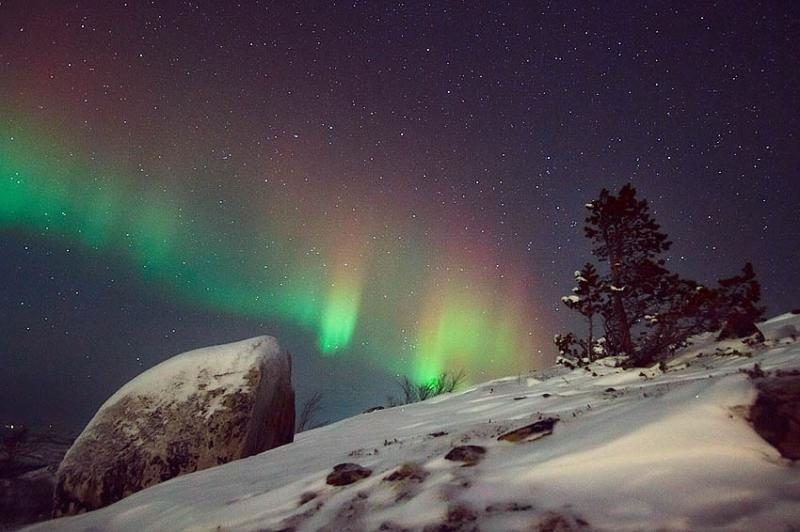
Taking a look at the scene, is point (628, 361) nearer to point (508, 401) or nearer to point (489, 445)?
point (508, 401)

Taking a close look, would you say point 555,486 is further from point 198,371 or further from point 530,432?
point 198,371

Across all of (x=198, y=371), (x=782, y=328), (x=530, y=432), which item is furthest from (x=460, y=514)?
(x=782, y=328)

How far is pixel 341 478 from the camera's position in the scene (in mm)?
3840

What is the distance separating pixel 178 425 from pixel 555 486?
7.36 m

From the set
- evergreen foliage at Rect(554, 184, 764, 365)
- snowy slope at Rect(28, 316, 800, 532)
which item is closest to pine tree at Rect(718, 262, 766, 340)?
evergreen foliage at Rect(554, 184, 764, 365)

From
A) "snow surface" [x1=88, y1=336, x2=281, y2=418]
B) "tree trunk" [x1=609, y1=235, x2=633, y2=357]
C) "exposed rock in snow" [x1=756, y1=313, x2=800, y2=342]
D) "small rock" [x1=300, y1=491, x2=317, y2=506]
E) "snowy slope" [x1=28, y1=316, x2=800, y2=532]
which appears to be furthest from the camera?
"tree trunk" [x1=609, y1=235, x2=633, y2=357]

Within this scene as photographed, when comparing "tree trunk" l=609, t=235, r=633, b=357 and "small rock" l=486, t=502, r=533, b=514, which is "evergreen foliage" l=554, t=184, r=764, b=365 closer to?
"tree trunk" l=609, t=235, r=633, b=357

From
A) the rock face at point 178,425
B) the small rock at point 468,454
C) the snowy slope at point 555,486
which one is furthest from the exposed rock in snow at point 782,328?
the rock face at point 178,425

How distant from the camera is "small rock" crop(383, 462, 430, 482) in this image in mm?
3414

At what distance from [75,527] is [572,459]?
611 cm

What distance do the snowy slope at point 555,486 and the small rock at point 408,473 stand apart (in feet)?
0.23

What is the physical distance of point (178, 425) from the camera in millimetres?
7285

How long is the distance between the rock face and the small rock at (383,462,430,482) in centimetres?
488

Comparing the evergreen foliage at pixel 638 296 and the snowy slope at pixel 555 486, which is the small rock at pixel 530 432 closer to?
the snowy slope at pixel 555 486
